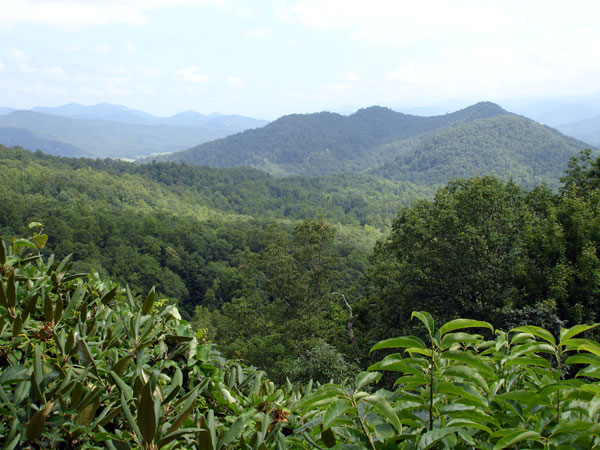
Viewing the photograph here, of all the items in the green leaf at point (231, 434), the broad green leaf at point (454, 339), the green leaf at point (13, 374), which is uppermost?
the broad green leaf at point (454, 339)

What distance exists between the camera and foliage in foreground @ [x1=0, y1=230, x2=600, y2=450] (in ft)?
2.91

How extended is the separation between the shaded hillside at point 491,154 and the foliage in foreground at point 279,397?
10446 centimetres

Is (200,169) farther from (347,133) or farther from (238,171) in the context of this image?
(347,133)

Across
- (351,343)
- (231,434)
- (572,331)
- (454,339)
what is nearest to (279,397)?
(231,434)

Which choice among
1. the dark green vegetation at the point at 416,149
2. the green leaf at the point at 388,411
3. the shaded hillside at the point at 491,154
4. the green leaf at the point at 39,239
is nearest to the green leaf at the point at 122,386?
the green leaf at the point at 388,411

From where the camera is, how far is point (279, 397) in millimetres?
1522

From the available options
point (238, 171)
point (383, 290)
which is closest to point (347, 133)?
point (238, 171)

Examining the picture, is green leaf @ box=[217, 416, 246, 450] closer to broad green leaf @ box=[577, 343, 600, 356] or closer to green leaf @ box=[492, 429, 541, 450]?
green leaf @ box=[492, 429, 541, 450]

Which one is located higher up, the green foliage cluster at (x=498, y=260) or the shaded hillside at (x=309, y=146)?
the shaded hillside at (x=309, y=146)

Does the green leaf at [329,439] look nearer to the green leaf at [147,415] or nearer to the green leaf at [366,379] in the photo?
the green leaf at [366,379]

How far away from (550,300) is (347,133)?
7683 inches

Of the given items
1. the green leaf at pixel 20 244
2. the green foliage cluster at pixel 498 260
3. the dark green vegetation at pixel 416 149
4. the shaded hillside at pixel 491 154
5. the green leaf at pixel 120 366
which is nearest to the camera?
the green leaf at pixel 120 366

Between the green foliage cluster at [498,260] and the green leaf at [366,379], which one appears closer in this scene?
the green leaf at [366,379]

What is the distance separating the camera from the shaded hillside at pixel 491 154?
341 ft
